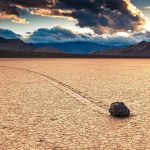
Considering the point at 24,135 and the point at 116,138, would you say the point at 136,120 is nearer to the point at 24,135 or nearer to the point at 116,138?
the point at 116,138

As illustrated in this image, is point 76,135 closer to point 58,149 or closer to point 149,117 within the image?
point 58,149

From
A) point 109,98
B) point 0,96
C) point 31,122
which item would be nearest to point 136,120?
point 31,122

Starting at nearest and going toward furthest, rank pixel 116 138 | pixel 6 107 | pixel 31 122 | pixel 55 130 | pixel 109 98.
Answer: pixel 116 138 → pixel 55 130 → pixel 31 122 → pixel 6 107 → pixel 109 98

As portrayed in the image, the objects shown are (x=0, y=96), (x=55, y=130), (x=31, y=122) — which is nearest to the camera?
(x=55, y=130)

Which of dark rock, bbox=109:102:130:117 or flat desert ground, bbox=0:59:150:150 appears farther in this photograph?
dark rock, bbox=109:102:130:117

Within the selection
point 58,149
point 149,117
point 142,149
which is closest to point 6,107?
point 149,117

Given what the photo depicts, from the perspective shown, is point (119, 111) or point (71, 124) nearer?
point (71, 124)

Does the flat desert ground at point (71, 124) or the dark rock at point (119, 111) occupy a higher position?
the dark rock at point (119, 111)

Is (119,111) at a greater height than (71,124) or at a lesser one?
greater

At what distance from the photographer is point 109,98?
36.6ft

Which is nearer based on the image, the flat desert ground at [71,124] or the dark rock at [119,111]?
the flat desert ground at [71,124]

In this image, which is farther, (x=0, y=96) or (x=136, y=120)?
(x=0, y=96)

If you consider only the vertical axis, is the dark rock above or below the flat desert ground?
above

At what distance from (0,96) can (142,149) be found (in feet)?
23.5
